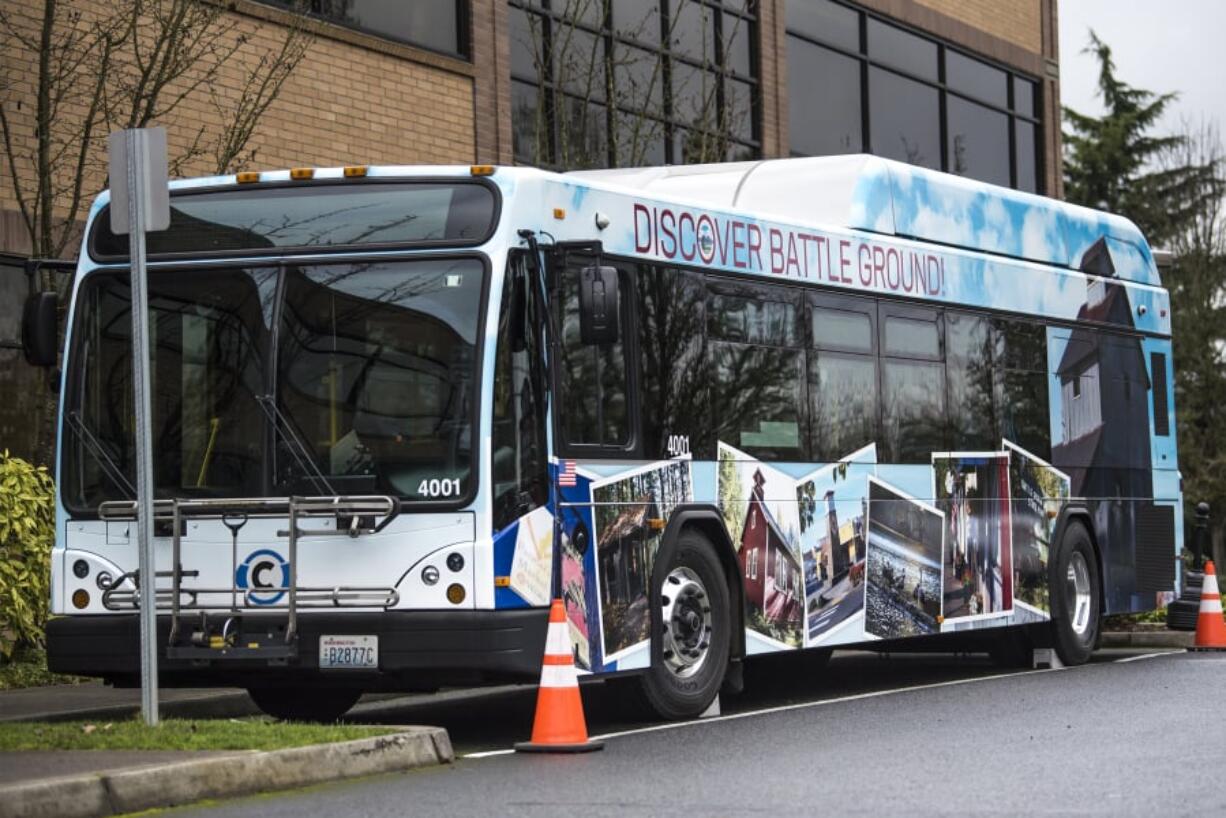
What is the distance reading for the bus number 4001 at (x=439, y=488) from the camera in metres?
11.4

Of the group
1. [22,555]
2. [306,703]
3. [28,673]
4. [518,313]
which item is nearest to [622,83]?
[22,555]

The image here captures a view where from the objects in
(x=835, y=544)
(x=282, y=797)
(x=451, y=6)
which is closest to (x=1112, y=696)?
(x=835, y=544)

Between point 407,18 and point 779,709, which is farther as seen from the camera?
point 407,18

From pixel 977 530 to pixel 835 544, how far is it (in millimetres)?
2189

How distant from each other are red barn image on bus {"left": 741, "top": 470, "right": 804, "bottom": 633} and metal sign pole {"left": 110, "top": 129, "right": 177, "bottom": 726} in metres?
4.03

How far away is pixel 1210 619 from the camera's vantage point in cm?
1914

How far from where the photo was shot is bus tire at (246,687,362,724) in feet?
43.5

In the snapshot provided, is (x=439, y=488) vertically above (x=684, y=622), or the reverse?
(x=439, y=488)

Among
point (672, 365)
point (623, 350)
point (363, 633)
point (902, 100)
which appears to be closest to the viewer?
point (363, 633)

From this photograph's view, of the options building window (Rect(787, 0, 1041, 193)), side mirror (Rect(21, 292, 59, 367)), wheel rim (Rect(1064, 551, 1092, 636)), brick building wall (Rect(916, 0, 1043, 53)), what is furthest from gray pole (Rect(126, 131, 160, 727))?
brick building wall (Rect(916, 0, 1043, 53))

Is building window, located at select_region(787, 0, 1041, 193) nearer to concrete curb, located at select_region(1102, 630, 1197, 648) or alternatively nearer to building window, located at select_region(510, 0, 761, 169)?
building window, located at select_region(510, 0, 761, 169)

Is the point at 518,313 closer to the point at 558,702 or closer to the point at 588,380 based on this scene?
the point at 588,380

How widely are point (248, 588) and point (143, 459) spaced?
4.00 ft

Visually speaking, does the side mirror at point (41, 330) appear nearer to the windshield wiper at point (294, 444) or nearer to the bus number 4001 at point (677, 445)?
the windshield wiper at point (294, 444)
